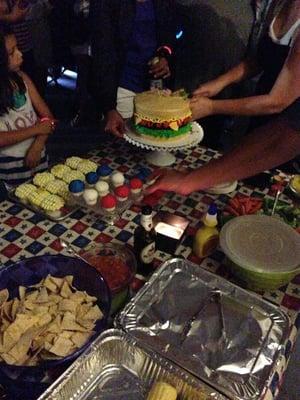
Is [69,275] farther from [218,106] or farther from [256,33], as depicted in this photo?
[256,33]

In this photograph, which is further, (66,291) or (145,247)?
(145,247)

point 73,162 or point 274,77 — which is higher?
point 274,77

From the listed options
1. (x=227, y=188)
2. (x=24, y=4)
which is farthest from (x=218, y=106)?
(x=24, y=4)

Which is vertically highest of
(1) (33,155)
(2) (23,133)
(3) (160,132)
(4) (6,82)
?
(4) (6,82)

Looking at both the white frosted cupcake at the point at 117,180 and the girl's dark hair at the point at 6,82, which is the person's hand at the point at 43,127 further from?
the white frosted cupcake at the point at 117,180

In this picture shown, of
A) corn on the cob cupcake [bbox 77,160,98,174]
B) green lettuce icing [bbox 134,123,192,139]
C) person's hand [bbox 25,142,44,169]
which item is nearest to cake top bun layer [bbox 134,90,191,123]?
green lettuce icing [bbox 134,123,192,139]

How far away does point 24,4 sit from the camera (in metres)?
2.67

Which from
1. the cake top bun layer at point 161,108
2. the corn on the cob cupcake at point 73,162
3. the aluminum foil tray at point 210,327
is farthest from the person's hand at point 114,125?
the aluminum foil tray at point 210,327

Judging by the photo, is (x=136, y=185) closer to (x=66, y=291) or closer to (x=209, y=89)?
(x=66, y=291)

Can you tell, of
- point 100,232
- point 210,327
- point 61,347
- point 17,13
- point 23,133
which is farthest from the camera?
point 17,13

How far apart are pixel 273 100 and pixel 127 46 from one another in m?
0.89

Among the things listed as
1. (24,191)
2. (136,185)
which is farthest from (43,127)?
(136,185)

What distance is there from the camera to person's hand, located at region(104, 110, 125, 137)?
1760mm

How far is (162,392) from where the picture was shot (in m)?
0.82
